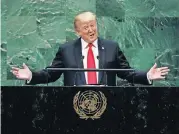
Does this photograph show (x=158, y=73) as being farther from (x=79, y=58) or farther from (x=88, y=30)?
(x=88, y=30)

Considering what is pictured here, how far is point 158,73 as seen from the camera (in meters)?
4.81

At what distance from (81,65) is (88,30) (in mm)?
437

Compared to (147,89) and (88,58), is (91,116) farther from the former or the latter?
(88,58)

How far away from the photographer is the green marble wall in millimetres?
7539

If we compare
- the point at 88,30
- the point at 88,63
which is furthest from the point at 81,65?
the point at 88,30

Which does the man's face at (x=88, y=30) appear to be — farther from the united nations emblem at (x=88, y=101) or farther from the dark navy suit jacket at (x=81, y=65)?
the united nations emblem at (x=88, y=101)

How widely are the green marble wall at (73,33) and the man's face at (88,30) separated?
6.43 ft

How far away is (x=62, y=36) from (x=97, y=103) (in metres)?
3.05

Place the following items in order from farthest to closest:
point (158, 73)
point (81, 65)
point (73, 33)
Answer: point (73, 33)
point (81, 65)
point (158, 73)

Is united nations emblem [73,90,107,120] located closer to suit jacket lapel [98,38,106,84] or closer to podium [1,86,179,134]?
podium [1,86,179,134]

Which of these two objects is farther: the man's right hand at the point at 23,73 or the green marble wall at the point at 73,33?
the green marble wall at the point at 73,33

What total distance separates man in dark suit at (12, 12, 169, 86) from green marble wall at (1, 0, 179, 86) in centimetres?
196

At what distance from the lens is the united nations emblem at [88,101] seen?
181 inches

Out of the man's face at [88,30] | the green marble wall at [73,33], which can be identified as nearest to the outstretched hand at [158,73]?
the man's face at [88,30]
